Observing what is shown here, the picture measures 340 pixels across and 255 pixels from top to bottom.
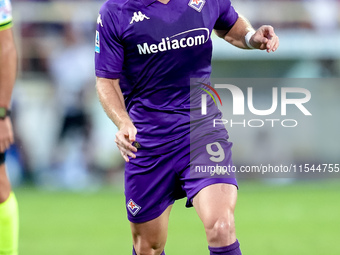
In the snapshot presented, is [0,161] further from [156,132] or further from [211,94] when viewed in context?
[211,94]

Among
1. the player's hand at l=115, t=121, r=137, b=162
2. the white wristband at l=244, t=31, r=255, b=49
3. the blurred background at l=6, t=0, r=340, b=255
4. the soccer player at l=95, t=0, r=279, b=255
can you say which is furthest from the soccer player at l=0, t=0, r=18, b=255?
the blurred background at l=6, t=0, r=340, b=255

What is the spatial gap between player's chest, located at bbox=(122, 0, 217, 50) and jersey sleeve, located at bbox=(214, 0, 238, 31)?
0.95ft

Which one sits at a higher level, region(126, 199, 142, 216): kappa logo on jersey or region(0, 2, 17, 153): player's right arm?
region(0, 2, 17, 153): player's right arm

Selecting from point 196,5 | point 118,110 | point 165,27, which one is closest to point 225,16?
point 196,5

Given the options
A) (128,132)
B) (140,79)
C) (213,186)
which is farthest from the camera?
(140,79)

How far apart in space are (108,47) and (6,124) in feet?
2.96

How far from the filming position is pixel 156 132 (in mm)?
5117

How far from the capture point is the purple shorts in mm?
4926

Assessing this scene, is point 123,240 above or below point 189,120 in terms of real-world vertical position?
below

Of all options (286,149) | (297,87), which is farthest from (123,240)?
(297,87)

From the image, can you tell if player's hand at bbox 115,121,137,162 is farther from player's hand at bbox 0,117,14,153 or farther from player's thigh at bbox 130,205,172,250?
player's hand at bbox 0,117,14,153

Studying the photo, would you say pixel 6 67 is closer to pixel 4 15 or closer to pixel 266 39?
pixel 4 15

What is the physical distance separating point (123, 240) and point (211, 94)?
331 cm

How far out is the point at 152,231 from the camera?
527 cm
